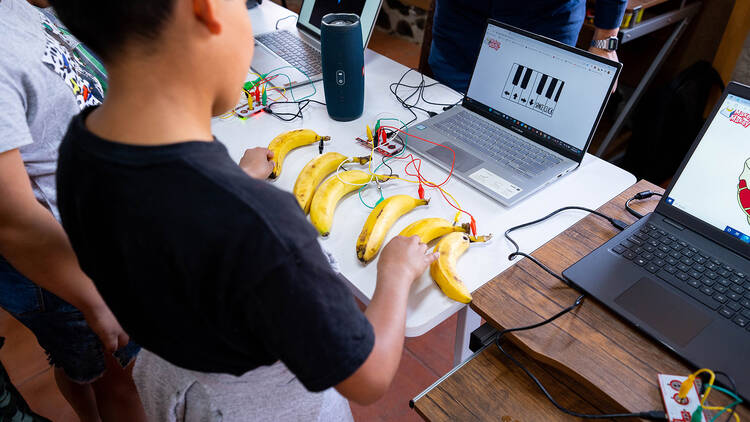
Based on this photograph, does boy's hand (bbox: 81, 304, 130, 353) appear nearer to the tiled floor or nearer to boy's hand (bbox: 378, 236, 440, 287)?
boy's hand (bbox: 378, 236, 440, 287)

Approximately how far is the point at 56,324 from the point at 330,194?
0.72m

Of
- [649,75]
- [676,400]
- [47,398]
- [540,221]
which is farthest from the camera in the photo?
[649,75]

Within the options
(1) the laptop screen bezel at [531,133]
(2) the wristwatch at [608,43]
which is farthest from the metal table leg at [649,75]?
(1) the laptop screen bezel at [531,133]

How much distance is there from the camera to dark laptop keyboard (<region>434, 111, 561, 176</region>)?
3.99 feet

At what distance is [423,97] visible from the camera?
1606 millimetres

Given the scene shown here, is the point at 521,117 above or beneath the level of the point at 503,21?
beneath

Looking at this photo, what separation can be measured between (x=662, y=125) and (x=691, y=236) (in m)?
1.73

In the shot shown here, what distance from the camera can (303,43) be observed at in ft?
6.38

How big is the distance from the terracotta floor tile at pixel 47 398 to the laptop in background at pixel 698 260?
1785 millimetres

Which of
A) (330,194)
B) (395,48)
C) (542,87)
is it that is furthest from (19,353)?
(395,48)

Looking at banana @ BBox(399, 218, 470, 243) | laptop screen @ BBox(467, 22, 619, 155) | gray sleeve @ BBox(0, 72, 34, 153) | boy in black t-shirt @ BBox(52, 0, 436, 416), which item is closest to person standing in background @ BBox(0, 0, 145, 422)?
gray sleeve @ BBox(0, 72, 34, 153)

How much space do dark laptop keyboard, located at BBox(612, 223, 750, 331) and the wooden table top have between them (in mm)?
134

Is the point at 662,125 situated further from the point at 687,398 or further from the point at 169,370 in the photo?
the point at 169,370

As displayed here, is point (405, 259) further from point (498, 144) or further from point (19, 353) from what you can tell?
point (19, 353)
